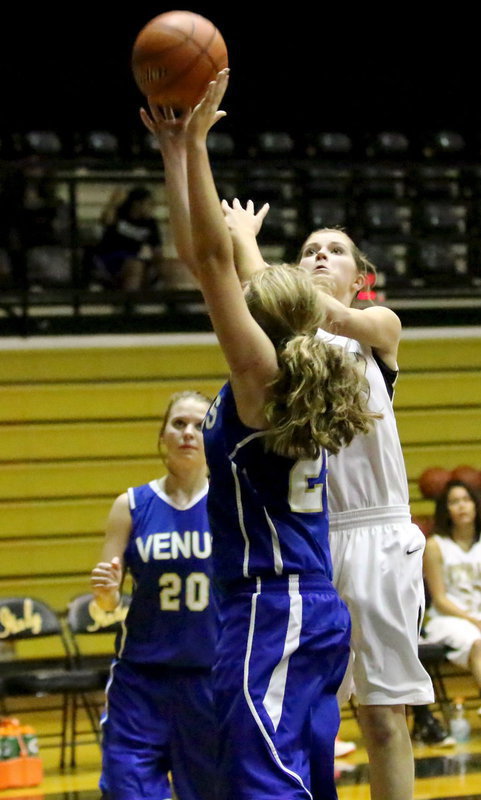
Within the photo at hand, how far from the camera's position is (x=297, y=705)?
9.44 ft

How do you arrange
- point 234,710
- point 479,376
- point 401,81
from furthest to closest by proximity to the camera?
point 401,81 < point 479,376 < point 234,710

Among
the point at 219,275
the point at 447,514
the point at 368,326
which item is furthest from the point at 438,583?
the point at 219,275

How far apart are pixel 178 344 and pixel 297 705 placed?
6.63 metres

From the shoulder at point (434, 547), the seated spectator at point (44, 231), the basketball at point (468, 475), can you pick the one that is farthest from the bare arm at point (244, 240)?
the seated spectator at point (44, 231)

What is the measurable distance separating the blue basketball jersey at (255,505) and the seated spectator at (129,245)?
6717 millimetres

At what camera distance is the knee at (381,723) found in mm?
3639

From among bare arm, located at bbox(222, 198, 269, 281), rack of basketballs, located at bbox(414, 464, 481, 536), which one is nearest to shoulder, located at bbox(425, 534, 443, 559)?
rack of basketballs, located at bbox(414, 464, 481, 536)

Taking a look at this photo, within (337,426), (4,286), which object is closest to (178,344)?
(4,286)

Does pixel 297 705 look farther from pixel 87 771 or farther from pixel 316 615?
pixel 87 771

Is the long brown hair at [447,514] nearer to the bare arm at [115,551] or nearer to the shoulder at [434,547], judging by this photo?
the shoulder at [434,547]

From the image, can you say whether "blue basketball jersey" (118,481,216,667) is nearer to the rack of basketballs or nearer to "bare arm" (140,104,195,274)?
"bare arm" (140,104,195,274)

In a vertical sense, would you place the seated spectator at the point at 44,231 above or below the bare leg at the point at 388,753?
above

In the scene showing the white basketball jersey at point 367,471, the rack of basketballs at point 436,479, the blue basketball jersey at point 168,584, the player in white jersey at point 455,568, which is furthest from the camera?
the rack of basketballs at point 436,479

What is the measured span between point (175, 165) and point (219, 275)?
0.61 m
